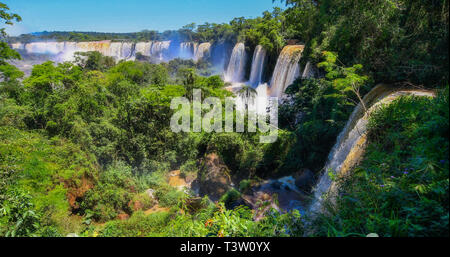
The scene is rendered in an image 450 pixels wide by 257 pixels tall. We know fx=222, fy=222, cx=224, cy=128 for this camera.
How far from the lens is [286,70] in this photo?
52.6 feet

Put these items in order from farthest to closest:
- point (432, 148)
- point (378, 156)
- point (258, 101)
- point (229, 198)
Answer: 1. point (258, 101)
2. point (229, 198)
3. point (378, 156)
4. point (432, 148)

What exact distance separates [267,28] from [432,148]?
23978 millimetres

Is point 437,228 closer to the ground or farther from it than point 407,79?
closer to the ground

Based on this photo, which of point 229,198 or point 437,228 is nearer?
point 437,228

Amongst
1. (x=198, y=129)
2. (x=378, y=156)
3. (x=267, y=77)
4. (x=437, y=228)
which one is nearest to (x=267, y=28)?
(x=267, y=77)

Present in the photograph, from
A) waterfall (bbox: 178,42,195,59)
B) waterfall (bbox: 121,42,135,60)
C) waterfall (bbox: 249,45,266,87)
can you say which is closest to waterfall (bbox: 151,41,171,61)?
waterfall (bbox: 178,42,195,59)

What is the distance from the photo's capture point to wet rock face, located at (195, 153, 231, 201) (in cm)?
1006

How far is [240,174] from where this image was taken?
11.0 m

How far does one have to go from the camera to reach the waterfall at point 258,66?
2284 cm

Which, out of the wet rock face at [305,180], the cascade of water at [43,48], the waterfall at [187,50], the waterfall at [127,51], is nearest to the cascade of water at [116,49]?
the waterfall at [127,51]

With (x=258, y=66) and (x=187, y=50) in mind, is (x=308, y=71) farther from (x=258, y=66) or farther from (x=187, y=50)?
(x=187, y=50)

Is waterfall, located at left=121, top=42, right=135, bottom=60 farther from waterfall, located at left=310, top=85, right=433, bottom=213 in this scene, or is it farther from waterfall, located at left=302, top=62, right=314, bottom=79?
waterfall, located at left=310, top=85, right=433, bottom=213
